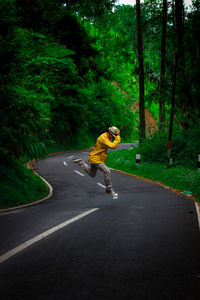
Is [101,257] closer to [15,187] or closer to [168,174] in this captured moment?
[15,187]

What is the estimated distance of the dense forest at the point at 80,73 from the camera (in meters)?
5.56

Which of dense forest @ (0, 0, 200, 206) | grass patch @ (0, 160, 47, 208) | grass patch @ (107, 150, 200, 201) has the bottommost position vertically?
grass patch @ (107, 150, 200, 201)

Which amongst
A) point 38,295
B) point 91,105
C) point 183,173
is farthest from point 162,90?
point 91,105

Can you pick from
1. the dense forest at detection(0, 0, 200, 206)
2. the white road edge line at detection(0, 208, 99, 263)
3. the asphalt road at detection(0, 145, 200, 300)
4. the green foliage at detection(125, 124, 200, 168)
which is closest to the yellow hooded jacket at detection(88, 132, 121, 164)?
the dense forest at detection(0, 0, 200, 206)

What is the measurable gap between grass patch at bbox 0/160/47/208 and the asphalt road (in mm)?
2619

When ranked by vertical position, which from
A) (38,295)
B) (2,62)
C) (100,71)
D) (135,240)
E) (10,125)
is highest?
(100,71)

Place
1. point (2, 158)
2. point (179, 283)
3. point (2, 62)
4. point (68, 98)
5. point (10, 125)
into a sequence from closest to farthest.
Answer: point (179, 283)
point (2, 62)
point (10, 125)
point (2, 158)
point (68, 98)

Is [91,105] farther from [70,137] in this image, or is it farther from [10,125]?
[10,125]

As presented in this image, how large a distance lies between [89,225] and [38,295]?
122 inches

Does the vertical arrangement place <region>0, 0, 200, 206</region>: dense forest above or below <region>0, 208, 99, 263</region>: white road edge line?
above

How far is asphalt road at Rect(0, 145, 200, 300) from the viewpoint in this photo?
113 inches

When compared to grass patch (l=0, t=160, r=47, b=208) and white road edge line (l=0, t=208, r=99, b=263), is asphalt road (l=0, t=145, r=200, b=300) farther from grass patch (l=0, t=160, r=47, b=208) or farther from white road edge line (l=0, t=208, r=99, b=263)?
grass patch (l=0, t=160, r=47, b=208)

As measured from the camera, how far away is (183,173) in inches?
590

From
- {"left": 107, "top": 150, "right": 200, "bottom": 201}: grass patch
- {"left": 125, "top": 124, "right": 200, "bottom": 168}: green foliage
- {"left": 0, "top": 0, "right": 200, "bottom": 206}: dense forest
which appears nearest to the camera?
{"left": 0, "top": 0, "right": 200, "bottom": 206}: dense forest
